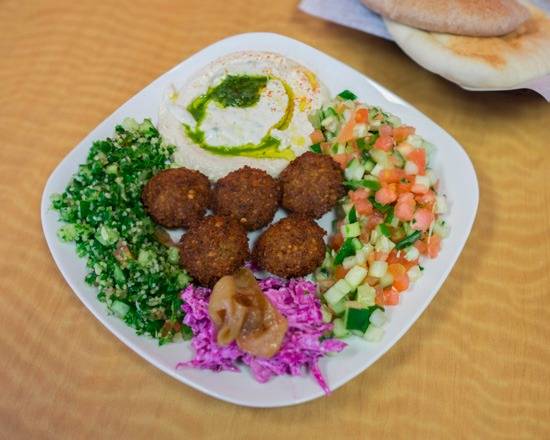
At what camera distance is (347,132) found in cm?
344

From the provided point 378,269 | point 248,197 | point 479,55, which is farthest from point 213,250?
point 479,55

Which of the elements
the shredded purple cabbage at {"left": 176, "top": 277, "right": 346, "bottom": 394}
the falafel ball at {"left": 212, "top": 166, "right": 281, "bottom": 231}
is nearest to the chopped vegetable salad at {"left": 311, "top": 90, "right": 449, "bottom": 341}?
the shredded purple cabbage at {"left": 176, "top": 277, "right": 346, "bottom": 394}

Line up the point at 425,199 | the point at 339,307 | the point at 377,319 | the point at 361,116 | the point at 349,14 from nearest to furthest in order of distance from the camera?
the point at 377,319, the point at 339,307, the point at 425,199, the point at 361,116, the point at 349,14

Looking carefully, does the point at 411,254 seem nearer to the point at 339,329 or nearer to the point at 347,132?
the point at 339,329

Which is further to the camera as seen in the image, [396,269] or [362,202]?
[362,202]

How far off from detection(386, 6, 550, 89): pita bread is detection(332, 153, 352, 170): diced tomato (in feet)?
2.94

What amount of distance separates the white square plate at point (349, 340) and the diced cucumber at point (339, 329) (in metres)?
0.05

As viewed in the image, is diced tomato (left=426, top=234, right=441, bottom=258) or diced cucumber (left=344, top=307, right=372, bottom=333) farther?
diced tomato (left=426, top=234, right=441, bottom=258)

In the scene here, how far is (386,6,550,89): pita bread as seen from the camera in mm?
3578

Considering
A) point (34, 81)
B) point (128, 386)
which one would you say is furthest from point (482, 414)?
point (34, 81)

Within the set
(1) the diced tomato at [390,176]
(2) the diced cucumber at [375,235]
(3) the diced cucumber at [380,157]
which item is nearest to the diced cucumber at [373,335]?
(2) the diced cucumber at [375,235]

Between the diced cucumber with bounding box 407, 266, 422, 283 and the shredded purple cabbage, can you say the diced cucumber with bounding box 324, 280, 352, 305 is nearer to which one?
the shredded purple cabbage

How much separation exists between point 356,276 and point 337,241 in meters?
0.33

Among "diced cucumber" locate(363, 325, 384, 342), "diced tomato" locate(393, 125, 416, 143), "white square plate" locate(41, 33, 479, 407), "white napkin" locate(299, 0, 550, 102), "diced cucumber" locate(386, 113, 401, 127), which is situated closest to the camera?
"white square plate" locate(41, 33, 479, 407)
